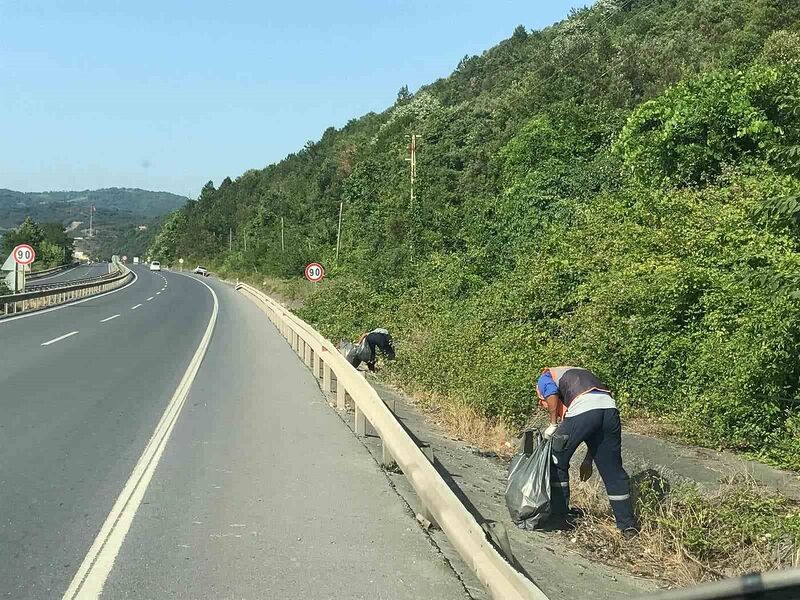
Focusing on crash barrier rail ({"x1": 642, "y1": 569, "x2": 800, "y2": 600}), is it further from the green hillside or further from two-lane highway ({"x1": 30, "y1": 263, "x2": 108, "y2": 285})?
two-lane highway ({"x1": 30, "y1": 263, "x2": 108, "y2": 285})

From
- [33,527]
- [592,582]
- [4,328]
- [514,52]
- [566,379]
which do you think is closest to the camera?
[592,582]

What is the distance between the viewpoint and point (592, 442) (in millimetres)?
6031

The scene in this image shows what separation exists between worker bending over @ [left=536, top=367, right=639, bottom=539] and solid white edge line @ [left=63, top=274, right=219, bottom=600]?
10.2ft

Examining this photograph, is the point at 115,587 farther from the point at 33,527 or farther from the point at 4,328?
the point at 4,328

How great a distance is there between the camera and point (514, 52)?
76.6 m

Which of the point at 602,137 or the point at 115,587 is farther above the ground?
the point at 602,137

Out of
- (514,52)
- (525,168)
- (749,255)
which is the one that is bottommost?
(749,255)

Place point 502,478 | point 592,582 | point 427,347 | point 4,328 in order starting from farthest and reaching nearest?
point 4,328 → point 427,347 → point 502,478 → point 592,582

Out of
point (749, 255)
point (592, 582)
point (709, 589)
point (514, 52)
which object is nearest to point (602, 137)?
point (749, 255)

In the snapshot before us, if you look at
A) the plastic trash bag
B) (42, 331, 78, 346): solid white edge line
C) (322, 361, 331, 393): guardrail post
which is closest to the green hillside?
the plastic trash bag

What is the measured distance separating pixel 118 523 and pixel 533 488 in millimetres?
3041

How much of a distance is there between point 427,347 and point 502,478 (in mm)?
6290

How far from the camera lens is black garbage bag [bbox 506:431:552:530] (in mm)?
5859

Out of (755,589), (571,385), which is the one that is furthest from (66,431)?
(755,589)
